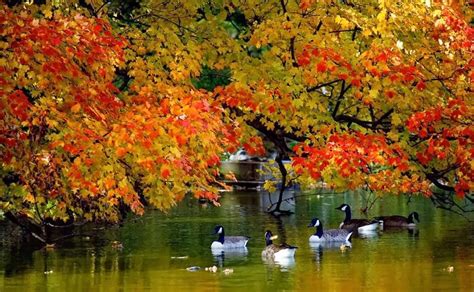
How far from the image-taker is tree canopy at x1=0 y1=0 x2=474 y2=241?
20.6 meters

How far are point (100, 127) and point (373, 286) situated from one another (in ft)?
23.5

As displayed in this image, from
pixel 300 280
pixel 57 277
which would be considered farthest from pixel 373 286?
pixel 57 277

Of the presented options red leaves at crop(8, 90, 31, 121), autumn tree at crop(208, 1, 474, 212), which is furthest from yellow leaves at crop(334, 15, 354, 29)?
red leaves at crop(8, 90, 31, 121)

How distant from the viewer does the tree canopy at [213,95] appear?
20.6 metres

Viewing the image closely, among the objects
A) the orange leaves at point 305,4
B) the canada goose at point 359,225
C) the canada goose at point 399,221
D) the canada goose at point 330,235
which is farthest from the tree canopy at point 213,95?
the canada goose at point 399,221

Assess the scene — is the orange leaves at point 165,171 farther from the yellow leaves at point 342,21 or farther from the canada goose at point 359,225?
the canada goose at point 359,225

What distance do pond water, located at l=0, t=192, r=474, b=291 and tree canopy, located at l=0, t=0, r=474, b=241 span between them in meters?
1.85

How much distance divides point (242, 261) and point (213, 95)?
6233 mm

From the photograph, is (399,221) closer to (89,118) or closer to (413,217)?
(413,217)

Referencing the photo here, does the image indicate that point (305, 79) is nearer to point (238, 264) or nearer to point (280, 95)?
point (280, 95)

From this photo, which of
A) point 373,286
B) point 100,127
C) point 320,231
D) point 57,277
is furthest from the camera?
point 320,231

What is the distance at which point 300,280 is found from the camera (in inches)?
980

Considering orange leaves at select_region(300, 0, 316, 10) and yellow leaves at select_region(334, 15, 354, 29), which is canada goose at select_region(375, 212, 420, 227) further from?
orange leaves at select_region(300, 0, 316, 10)

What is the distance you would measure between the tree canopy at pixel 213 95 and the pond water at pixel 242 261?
1.85 m
